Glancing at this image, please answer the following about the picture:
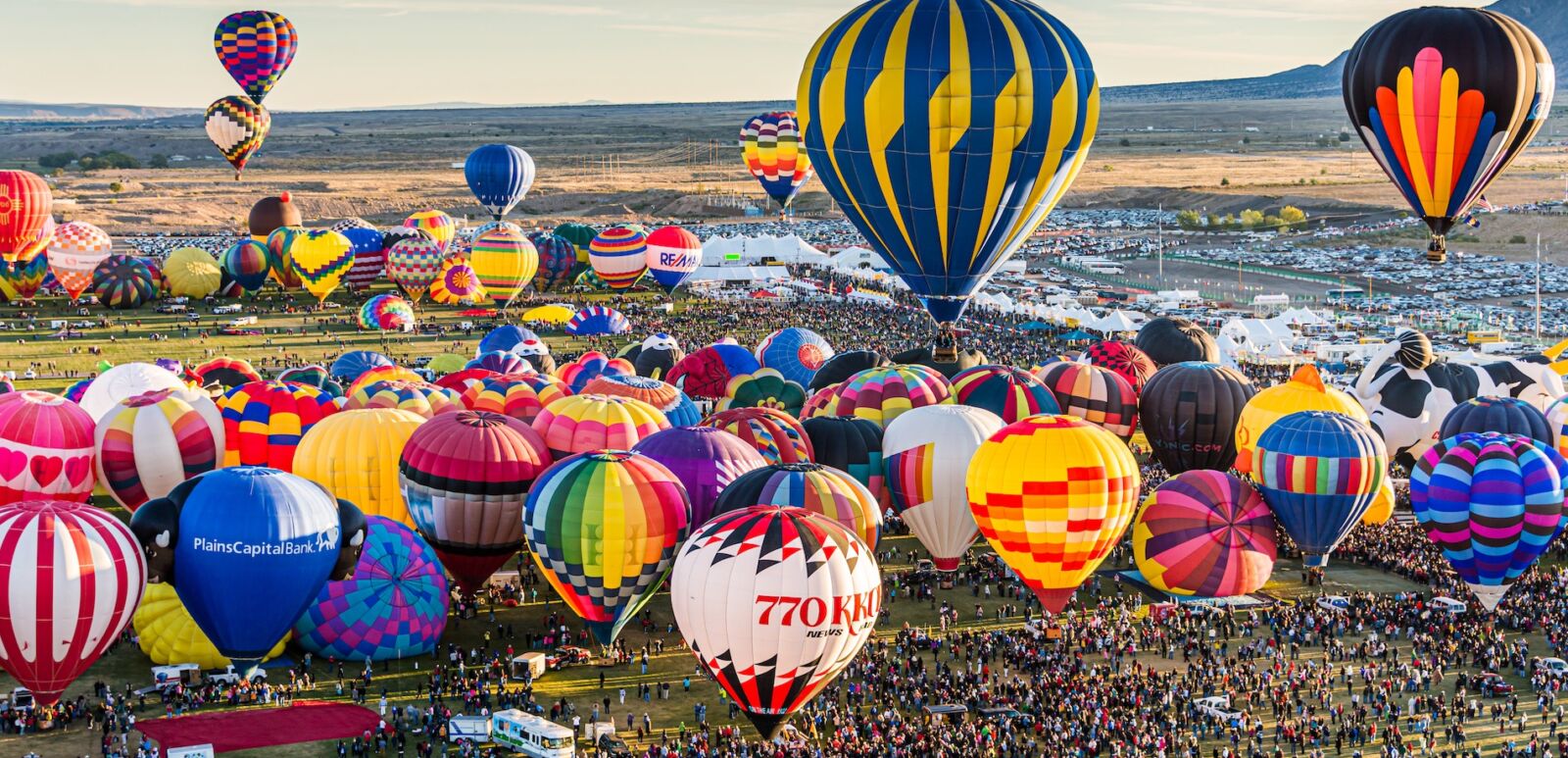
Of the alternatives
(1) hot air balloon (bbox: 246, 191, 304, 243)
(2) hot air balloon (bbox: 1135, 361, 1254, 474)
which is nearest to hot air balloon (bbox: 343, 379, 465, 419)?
(2) hot air balloon (bbox: 1135, 361, 1254, 474)

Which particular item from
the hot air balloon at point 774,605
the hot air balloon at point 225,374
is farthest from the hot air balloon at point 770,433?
the hot air balloon at point 225,374

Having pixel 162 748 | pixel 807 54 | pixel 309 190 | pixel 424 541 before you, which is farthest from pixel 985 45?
pixel 309 190

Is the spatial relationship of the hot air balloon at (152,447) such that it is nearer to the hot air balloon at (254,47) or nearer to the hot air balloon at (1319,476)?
the hot air balloon at (1319,476)

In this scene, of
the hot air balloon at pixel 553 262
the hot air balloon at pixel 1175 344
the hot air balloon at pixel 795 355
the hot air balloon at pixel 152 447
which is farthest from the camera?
the hot air balloon at pixel 553 262

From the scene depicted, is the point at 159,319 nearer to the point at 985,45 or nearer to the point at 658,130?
the point at 985,45

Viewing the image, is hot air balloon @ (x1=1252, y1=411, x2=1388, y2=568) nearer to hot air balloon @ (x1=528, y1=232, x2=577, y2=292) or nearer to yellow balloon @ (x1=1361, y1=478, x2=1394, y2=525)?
yellow balloon @ (x1=1361, y1=478, x2=1394, y2=525)

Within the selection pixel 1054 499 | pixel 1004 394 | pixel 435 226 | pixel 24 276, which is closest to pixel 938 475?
pixel 1054 499

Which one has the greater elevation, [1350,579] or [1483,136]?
[1483,136]
